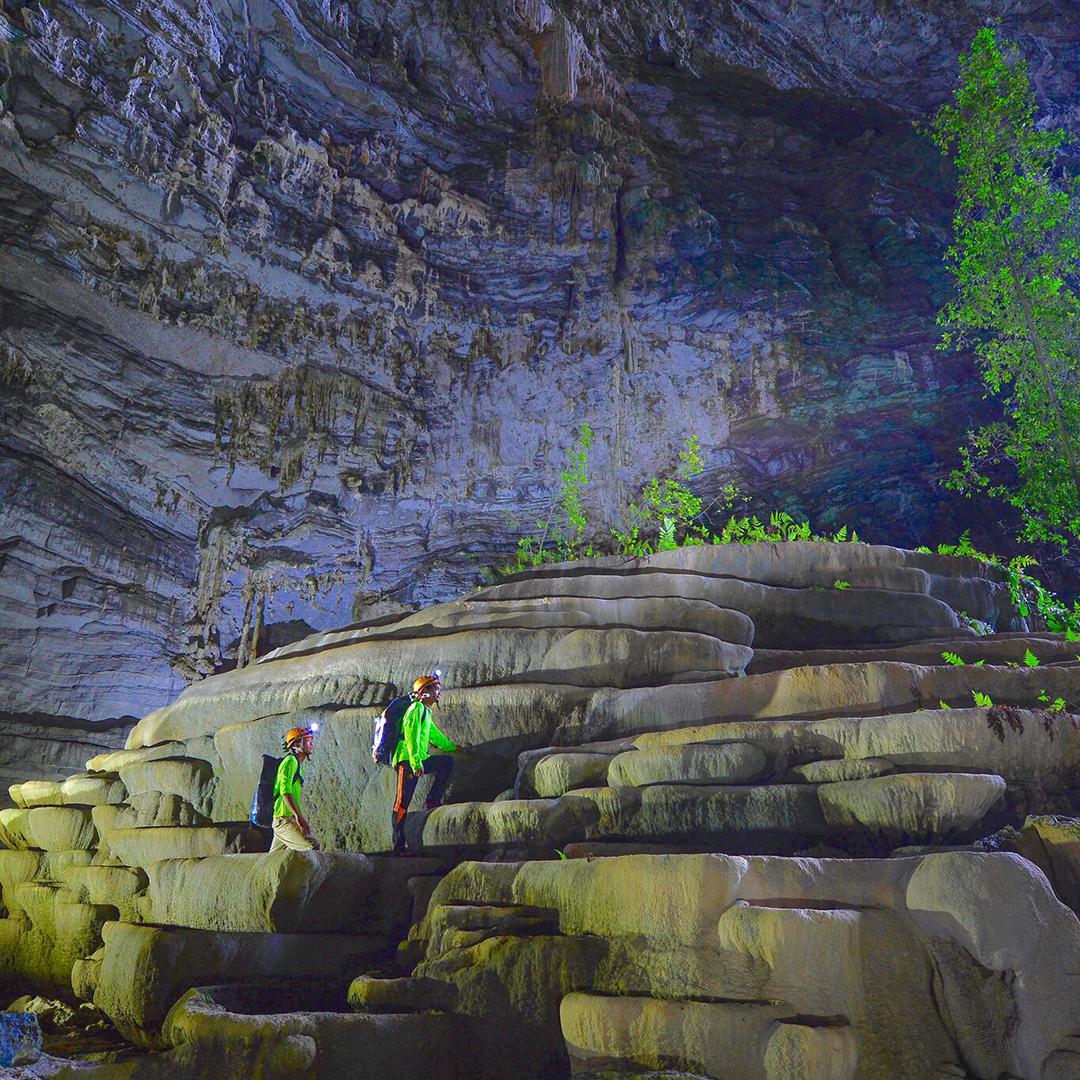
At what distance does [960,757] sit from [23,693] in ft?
46.9

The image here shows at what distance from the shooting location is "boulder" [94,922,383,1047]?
5.28 meters

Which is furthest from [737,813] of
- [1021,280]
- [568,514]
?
[568,514]

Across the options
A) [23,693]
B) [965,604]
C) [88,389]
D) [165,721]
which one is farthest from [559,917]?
[88,389]

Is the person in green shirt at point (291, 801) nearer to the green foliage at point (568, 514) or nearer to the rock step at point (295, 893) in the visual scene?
the rock step at point (295, 893)

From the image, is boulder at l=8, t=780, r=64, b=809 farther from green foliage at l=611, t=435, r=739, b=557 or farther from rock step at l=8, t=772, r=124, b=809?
green foliage at l=611, t=435, r=739, b=557

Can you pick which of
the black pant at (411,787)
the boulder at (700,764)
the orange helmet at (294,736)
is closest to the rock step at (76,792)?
the orange helmet at (294,736)

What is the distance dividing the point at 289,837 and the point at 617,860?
10.3ft

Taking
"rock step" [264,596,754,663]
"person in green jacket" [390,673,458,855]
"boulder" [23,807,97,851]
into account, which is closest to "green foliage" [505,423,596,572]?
"rock step" [264,596,754,663]

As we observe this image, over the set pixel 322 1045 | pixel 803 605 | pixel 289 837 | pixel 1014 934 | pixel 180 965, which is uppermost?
pixel 803 605

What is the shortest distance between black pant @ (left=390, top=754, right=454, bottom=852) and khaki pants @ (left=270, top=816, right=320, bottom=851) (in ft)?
2.16

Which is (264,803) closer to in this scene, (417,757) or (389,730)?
(389,730)

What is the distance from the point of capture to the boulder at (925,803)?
5.17m

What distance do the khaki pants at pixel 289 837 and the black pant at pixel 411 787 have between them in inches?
26.0

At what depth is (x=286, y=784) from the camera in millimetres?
6891
